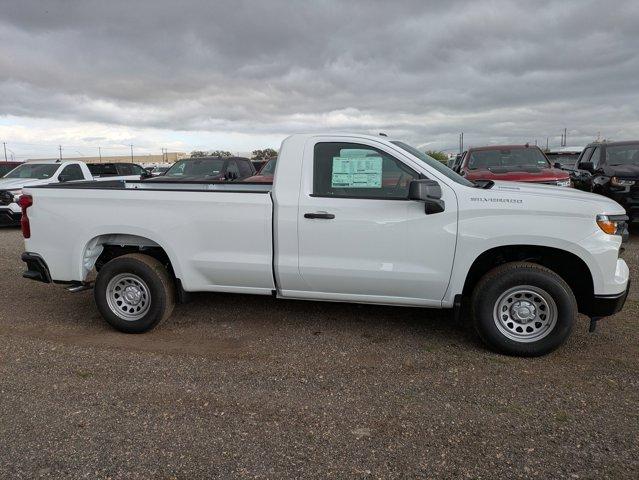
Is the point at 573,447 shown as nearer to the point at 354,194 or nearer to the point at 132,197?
the point at 354,194

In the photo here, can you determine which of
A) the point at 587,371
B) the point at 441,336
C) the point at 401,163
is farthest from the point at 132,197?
the point at 587,371

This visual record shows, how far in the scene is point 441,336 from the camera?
4680mm

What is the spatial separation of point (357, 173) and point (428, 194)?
28.3 inches

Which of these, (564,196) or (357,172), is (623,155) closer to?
(564,196)

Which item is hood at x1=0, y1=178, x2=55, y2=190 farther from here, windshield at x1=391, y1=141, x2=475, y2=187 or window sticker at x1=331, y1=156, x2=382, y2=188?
windshield at x1=391, y1=141, x2=475, y2=187

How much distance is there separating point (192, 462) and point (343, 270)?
201 cm

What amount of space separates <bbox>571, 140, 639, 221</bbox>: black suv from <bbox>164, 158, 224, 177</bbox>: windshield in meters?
8.56

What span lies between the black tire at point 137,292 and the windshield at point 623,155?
9.10 m

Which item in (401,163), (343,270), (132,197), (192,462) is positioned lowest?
(192,462)

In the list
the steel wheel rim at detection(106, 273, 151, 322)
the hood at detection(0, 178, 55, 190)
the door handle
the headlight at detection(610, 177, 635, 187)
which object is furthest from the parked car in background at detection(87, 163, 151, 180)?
the door handle

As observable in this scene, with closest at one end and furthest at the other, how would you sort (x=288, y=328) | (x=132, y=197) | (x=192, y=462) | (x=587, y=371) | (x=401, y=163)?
(x=192, y=462) → (x=587, y=371) → (x=401, y=163) → (x=132, y=197) → (x=288, y=328)

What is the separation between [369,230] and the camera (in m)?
4.20

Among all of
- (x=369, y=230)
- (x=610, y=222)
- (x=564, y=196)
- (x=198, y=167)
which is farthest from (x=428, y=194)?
(x=198, y=167)

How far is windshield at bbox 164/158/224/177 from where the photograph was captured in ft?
42.2
